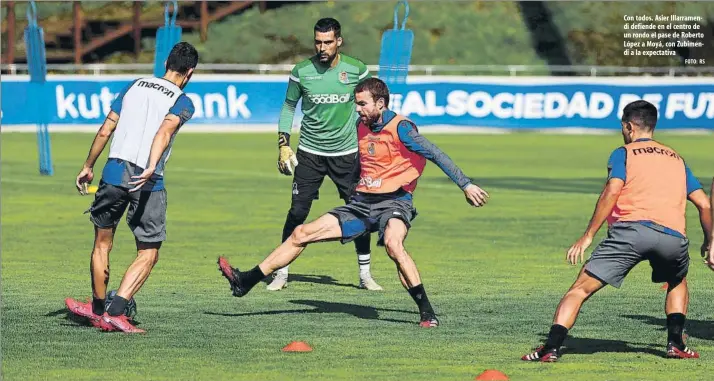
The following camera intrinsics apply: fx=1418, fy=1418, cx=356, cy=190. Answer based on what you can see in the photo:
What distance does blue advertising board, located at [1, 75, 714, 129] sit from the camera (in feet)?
116

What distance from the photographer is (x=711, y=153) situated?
100.0ft

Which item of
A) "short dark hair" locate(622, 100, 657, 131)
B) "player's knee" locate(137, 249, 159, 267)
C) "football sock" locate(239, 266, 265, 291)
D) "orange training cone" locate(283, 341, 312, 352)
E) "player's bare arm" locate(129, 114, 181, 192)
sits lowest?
"orange training cone" locate(283, 341, 312, 352)

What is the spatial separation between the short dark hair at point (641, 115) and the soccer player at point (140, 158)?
9.93 ft

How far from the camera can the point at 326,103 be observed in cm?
1225

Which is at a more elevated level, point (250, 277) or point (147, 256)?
point (147, 256)

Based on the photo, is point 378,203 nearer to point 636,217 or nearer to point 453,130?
point 636,217

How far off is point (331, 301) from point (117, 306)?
230 cm

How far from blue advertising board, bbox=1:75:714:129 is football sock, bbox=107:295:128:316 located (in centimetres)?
2522

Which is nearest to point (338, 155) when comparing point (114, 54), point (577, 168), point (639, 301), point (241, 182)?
point (639, 301)

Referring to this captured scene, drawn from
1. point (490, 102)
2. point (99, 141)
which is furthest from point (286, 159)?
point (490, 102)

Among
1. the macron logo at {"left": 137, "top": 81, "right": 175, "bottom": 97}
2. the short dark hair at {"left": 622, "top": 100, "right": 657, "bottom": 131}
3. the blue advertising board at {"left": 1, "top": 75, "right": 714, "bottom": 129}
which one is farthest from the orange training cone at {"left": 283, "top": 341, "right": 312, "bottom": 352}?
the blue advertising board at {"left": 1, "top": 75, "right": 714, "bottom": 129}

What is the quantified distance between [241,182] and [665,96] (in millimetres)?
15668

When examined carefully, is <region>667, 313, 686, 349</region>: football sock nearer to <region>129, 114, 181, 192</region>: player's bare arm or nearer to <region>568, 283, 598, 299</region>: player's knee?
<region>568, 283, 598, 299</region>: player's knee

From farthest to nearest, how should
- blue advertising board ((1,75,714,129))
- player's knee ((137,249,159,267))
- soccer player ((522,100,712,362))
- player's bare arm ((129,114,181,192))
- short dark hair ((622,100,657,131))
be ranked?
blue advertising board ((1,75,714,129)) → player's knee ((137,249,159,267)) → player's bare arm ((129,114,181,192)) → short dark hair ((622,100,657,131)) → soccer player ((522,100,712,362))
